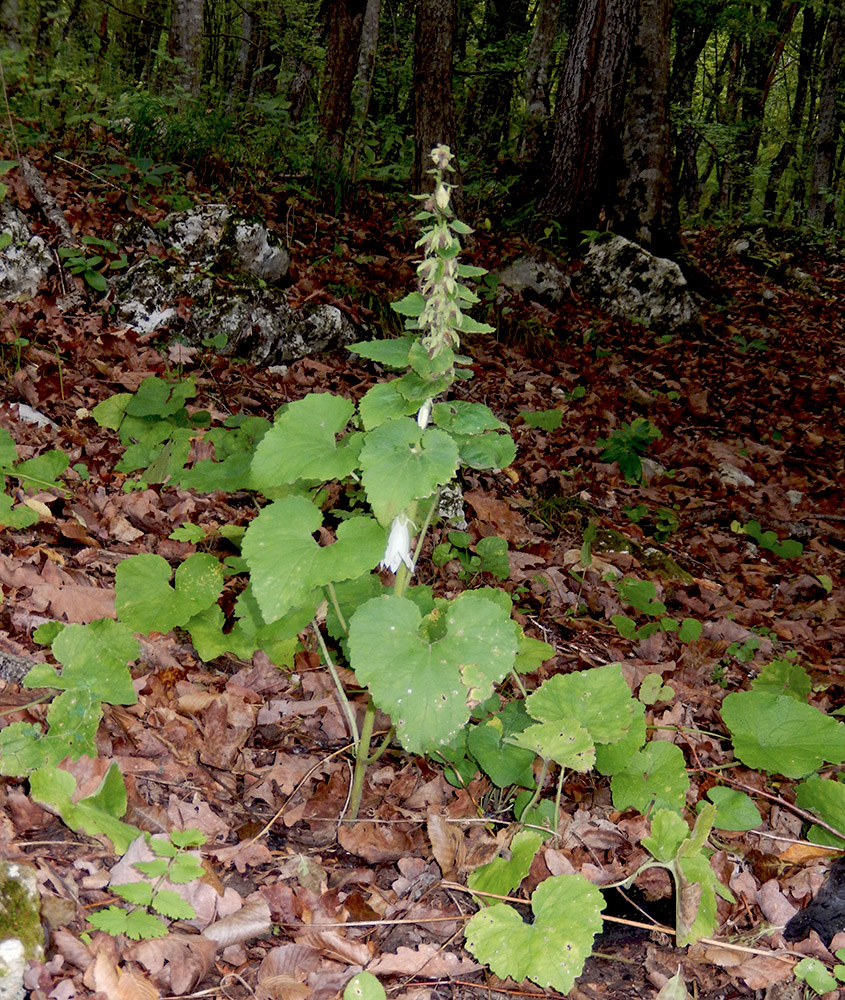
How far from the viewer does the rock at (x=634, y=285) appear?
26.0ft

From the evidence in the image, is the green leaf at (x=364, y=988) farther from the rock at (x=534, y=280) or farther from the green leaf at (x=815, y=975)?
the rock at (x=534, y=280)

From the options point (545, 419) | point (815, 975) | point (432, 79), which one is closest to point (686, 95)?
point (432, 79)

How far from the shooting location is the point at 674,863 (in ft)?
6.22

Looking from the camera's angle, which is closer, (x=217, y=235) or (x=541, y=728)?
(x=541, y=728)

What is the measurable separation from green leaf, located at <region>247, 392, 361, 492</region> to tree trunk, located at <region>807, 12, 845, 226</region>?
13287 millimetres

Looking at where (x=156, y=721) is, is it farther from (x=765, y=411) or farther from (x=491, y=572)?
(x=765, y=411)

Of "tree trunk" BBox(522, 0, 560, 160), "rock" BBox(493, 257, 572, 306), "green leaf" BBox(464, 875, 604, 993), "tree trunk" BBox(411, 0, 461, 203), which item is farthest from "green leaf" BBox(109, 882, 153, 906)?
"tree trunk" BBox(522, 0, 560, 160)

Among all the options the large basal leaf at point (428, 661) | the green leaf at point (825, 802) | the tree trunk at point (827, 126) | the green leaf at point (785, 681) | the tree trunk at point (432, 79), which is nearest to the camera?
the large basal leaf at point (428, 661)

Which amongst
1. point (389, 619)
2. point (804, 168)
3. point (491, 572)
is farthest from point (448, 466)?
point (804, 168)

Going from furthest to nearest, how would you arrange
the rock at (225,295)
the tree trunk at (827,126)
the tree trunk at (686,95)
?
Answer: the tree trunk at (686,95) < the tree trunk at (827,126) < the rock at (225,295)

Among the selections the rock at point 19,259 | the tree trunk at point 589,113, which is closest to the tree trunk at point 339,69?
the tree trunk at point 589,113

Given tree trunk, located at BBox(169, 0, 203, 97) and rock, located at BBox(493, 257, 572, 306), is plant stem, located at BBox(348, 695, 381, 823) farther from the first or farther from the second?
tree trunk, located at BBox(169, 0, 203, 97)

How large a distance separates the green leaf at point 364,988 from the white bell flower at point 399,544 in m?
0.92

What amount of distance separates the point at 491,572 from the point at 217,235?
Answer: 341 centimetres
